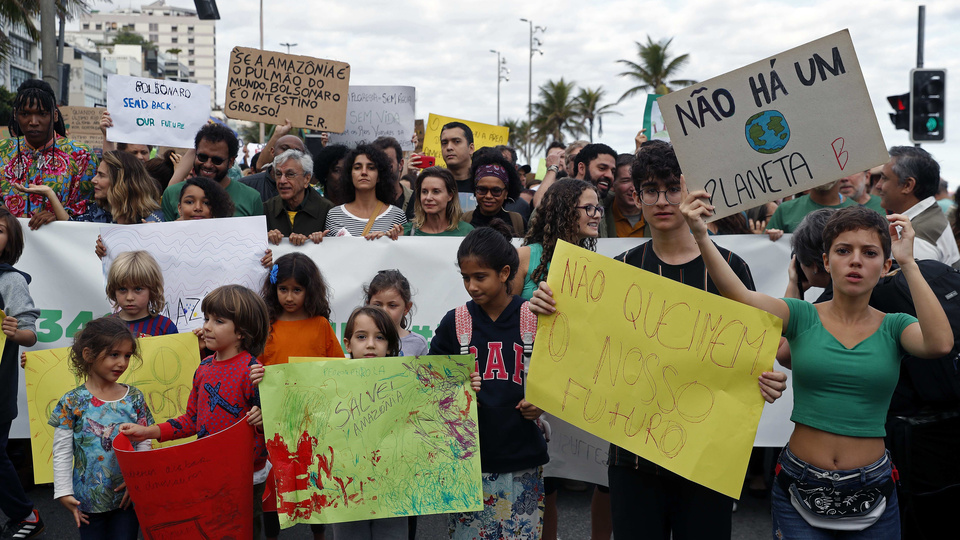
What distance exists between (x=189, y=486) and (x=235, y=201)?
2.77 m

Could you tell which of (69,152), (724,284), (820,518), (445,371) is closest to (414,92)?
(69,152)

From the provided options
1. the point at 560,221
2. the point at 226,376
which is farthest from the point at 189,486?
the point at 560,221

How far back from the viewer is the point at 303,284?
4.05 metres

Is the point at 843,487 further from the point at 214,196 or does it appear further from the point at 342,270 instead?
the point at 214,196

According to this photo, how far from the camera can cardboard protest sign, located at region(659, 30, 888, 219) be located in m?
2.68

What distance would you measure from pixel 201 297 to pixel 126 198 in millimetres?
882

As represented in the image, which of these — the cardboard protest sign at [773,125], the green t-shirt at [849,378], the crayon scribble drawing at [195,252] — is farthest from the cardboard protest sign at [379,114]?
the green t-shirt at [849,378]

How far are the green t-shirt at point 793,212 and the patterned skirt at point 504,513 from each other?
3.01m

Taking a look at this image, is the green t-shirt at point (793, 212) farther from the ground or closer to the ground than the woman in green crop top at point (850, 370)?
farther from the ground

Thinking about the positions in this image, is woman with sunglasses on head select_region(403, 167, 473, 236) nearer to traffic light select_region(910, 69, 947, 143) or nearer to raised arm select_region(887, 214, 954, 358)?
raised arm select_region(887, 214, 954, 358)

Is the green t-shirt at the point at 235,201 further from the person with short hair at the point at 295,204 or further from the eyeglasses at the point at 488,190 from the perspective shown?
the eyeglasses at the point at 488,190

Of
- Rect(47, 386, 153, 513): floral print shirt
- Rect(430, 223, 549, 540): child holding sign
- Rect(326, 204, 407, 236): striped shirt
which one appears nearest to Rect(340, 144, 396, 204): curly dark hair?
Rect(326, 204, 407, 236): striped shirt

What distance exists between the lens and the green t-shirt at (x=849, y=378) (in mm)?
2604

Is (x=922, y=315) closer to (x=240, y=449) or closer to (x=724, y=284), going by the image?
(x=724, y=284)
